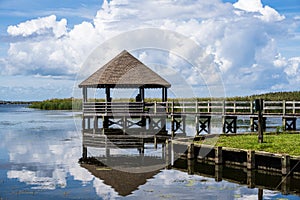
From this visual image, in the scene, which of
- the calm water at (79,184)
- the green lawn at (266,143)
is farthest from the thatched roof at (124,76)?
the green lawn at (266,143)

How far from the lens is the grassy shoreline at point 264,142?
2148cm

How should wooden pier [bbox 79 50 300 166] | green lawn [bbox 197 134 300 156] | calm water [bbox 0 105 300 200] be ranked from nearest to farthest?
1. calm water [bbox 0 105 300 200]
2. green lawn [bbox 197 134 300 156]
3. wooden pier [bbox 79 50 300 166]

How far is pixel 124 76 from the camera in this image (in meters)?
37.9

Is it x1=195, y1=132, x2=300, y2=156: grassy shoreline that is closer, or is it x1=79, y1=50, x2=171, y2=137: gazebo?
x1=195, y1=132, x2=300, y2=156: grassy shoreline

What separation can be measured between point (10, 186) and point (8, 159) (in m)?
8.78

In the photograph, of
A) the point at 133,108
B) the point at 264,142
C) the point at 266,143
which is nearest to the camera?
the point at 266,143

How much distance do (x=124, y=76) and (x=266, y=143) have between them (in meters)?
16.7

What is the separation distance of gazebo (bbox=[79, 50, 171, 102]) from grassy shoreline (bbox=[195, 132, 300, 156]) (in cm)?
1110

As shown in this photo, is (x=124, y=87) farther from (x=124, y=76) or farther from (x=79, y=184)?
(x=79, y=184)

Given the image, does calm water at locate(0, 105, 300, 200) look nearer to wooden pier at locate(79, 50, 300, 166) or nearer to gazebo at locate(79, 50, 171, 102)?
wooden pier at locate(79, 50, 300, 166)

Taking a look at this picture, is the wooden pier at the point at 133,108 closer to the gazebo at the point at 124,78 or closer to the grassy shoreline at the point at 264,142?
the gazebo at the point at 124,78

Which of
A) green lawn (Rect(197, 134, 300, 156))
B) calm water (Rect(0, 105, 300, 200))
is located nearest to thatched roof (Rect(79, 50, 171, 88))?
calm water (Rect(0, 105, 300, 200))

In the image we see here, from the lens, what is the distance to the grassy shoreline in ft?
70.5

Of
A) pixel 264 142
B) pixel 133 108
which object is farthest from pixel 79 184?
pixel 133 108
